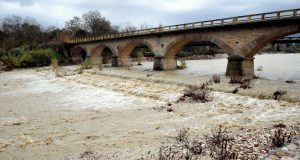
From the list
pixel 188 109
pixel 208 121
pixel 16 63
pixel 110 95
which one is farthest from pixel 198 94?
pixel 16 63

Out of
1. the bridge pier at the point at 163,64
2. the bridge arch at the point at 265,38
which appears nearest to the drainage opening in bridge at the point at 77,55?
the bridge pier at the point at 163,64

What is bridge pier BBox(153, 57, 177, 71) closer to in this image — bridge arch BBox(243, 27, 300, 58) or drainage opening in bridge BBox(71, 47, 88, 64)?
bridge arch BBox(243, 27, 300, 58)

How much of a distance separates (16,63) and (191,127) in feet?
171

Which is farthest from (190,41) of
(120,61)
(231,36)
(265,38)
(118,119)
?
(118,119)

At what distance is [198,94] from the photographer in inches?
703

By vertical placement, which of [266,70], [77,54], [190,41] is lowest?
[266,70]

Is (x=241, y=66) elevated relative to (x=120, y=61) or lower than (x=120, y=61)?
lower

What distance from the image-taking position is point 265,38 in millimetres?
24531

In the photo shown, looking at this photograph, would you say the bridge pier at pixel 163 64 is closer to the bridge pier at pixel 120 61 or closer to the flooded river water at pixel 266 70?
the flooded river water at pixel 266 70

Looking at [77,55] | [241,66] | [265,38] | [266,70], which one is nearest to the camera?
[265,38]

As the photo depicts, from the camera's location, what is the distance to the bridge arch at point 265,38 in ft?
74.8

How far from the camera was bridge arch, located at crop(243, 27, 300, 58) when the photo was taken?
2279 centimetres

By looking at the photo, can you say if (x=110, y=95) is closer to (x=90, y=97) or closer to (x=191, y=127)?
(x=90, y=97)

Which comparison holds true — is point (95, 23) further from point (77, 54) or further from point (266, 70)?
point (266, 70)
